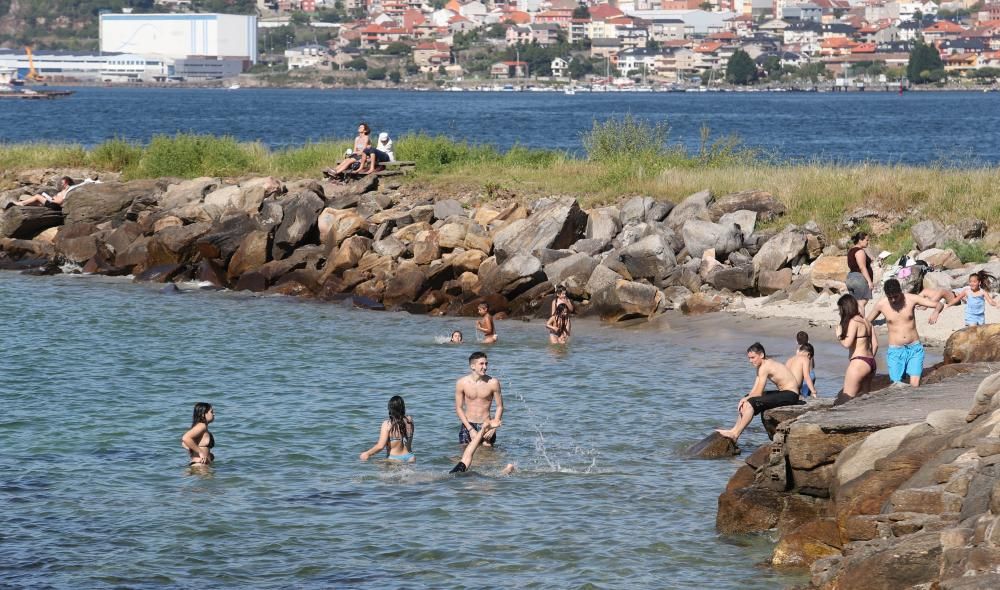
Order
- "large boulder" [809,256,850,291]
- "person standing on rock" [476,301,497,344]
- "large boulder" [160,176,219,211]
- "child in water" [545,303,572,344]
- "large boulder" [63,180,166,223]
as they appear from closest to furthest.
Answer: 1. "person standing on rock" [476,301,497,344]
2. "child in water" [545,303,572,344]
3. "large boulder" [809,256,850,291]
4. "large boulder" [160,176,219,211]
5. "large boulder" [63,180,166,223]

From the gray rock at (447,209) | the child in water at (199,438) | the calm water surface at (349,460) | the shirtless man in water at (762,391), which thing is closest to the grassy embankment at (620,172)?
the gray rock at (447,209)

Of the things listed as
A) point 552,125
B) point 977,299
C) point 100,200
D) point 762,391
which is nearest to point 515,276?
point 977,299

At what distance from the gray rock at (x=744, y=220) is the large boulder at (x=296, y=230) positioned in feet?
29.5

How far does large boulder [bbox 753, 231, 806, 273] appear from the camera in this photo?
2566cm

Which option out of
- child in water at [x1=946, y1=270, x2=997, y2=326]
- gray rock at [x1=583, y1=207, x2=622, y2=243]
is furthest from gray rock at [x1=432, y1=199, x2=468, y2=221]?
child in water at [x1=946, y1=270, x2=997, y2=326]

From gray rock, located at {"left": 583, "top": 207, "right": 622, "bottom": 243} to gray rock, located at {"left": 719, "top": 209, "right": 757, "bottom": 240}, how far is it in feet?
7.29

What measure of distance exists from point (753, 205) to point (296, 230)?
992cm

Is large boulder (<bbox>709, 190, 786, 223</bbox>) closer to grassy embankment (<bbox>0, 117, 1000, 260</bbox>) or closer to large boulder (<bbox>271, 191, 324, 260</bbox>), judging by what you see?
grassy embankment (<bbox>0, 117, 1000, 260</bbox>)

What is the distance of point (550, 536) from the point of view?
1329cm

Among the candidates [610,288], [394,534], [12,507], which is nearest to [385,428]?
[394,534]

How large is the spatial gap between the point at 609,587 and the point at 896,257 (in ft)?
49.5

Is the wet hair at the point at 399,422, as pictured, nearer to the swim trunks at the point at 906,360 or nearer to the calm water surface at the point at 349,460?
the calm water surface at the point at 349,460

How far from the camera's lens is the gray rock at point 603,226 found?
28.1 meters

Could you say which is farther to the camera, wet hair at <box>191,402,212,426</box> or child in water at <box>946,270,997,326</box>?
child in water at <box>946,270,997,326</box>
